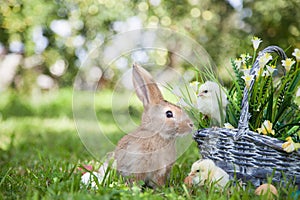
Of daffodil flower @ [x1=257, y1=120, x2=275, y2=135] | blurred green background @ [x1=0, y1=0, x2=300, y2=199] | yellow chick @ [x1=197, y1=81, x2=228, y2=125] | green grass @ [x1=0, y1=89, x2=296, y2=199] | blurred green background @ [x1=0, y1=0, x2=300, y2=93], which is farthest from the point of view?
blurred green background @ [x1=0, y1=0, x2=300, y2=93]

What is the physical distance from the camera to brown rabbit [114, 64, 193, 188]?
1.69 metres

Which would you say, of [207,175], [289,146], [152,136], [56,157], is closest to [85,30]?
[56,157]

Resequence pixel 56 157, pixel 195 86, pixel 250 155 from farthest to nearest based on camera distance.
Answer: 1. pixel 56 157
2. pixel 195 86
3. pixel 250 155

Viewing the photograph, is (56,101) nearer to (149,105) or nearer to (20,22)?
(20,22)

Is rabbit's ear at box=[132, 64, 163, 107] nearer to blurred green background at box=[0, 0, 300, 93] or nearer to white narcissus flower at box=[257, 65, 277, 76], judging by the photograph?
white narcissus flower at box=[257, 65, 277, 76]

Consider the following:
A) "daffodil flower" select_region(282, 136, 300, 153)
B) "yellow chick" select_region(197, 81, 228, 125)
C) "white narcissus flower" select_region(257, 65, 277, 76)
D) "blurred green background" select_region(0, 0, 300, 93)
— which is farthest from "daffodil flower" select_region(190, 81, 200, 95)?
"blurred green background" select_region(0, 0, 300, 93)

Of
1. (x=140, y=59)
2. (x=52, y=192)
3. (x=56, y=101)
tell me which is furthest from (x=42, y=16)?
(x=52, y=192)

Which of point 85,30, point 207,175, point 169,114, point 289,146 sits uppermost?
point 85,30

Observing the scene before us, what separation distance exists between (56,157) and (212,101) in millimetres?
1176

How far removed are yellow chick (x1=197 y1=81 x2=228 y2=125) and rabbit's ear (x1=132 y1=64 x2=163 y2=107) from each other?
185 millimetres

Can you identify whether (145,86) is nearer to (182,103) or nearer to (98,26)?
Result: (182,103)

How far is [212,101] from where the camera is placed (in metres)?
1.76

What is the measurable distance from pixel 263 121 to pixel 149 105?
1.49ft

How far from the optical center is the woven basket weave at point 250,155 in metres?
1.55
